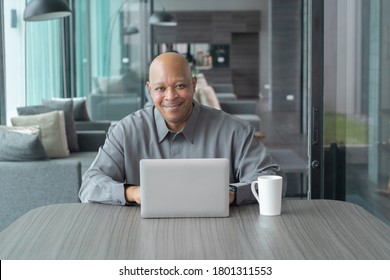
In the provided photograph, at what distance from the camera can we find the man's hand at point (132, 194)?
3.05m

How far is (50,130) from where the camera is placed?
7.46m

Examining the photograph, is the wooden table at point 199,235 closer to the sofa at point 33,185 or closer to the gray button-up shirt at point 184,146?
the gray button-up shirt at point 184,146

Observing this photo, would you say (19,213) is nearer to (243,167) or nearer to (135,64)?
(243,167)

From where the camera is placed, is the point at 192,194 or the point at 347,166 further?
the point at 347,166

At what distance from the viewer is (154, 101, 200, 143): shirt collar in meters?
3.45

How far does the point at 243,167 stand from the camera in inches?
136

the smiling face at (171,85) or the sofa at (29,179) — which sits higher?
the smiling face at (171,85)

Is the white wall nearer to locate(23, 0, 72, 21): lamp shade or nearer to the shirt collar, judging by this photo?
locate(23, 0, 72, 21): lamp shade

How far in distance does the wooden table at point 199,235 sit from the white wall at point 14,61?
18.9ft

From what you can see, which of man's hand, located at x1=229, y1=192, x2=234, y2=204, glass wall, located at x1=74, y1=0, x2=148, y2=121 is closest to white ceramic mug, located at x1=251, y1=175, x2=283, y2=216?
man's hand, located at x1=229, y1=192, x2=234, y2=204

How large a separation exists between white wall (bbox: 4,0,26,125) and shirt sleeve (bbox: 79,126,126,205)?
5.25 metres

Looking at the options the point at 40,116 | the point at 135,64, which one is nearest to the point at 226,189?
the point at 40,116

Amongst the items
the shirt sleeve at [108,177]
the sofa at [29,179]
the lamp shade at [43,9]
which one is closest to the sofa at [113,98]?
the lamp shade at [43,9]
